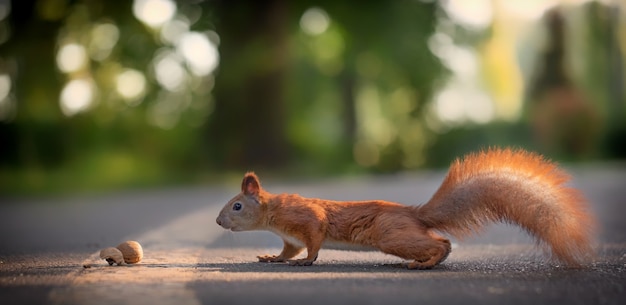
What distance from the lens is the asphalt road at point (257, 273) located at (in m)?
3.32

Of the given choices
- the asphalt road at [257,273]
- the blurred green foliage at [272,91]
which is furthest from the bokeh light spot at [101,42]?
the asphalt road at [257,273]

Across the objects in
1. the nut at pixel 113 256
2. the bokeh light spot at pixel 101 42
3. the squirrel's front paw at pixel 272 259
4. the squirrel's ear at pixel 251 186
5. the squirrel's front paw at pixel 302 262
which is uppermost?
the bokeh light spot at pixel 101 42

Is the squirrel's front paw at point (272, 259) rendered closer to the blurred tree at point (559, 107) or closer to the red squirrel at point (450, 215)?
the red squirrel at point (450, 215)

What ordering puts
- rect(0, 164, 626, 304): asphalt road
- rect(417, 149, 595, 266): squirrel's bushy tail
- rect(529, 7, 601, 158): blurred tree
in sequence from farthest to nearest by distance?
1. rect(529, 7, 601, 158): blurred tree
2. rect(417, 149, 595, 266): squirrel's bushy tail
3. rect(0, 164, 626, 304): asphalt road

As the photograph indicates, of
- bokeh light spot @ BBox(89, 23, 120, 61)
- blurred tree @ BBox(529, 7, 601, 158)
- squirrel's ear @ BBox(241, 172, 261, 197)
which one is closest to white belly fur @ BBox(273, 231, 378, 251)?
squirrel's ear @ BBox(241, 172, 261, 197)

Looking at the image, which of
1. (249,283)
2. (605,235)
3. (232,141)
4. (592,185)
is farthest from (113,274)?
(232,141)

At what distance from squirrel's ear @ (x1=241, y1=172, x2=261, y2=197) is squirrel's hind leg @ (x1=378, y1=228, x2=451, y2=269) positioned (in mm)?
863

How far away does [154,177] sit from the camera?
763 inches

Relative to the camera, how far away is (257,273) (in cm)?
402

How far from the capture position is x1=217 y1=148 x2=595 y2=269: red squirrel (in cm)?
405

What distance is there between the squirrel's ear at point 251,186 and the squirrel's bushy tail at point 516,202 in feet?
3.19

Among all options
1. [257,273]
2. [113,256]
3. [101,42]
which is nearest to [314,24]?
[101,42]

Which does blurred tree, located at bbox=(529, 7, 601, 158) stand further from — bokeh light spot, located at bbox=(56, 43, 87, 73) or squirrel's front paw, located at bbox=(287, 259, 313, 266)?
squirrel's front paw, located at bbox=(287, 259, 313, 266)

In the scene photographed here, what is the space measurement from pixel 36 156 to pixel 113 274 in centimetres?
1750
